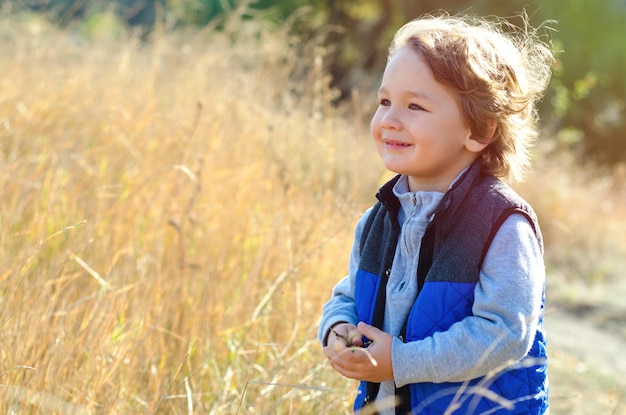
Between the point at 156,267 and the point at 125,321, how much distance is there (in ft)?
1.41

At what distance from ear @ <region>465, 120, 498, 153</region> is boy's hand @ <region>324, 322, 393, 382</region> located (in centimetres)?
49

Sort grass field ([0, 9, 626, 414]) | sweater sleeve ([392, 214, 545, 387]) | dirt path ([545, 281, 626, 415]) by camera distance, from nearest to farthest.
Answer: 1. sweater sleeve ([392, 214, 545, 387])
2. grass field ([0, 9, 626, 414])
3. dirt path ([545, 281, 626, 415])

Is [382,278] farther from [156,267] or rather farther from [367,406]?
[156,267]

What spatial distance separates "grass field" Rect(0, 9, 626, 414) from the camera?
7.63 feet

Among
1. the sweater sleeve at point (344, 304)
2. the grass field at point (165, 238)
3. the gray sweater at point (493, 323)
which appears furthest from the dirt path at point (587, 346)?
the gray sweater at point (493, 323)

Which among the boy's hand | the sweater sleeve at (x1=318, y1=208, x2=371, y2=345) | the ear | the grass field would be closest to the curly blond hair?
the ear

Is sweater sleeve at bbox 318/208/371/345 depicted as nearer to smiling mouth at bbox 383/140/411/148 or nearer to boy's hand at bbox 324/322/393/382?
boy's hand at bbox 324/322/393/382

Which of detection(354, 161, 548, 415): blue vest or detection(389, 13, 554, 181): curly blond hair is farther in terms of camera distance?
detection(389, 13, 554, 181): curly blond hair

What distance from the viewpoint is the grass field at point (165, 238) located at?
233 cm

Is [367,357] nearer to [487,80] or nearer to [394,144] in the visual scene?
[394,144]

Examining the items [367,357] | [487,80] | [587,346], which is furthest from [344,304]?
[587,346]

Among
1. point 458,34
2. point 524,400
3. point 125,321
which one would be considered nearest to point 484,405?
point 524,400

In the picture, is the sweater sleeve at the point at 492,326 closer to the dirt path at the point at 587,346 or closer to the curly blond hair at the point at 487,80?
the curly blond hair at the point at 487,80

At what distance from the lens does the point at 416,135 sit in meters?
1.89
